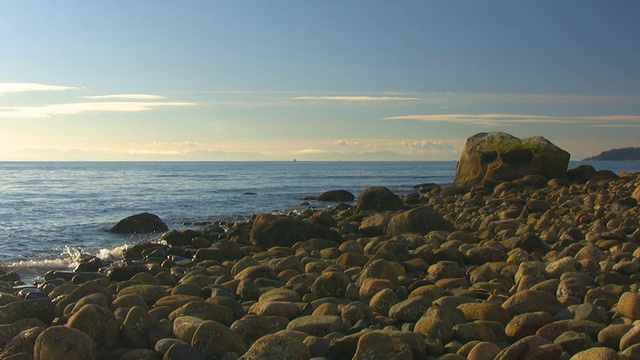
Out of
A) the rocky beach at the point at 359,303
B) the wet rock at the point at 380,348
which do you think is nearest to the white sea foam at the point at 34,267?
the rocky beach at the point at 359,303

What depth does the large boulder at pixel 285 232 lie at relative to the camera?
11.3 m

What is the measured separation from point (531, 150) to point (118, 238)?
1609 cm

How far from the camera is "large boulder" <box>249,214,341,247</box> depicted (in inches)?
445

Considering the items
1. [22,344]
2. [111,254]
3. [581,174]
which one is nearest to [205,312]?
[22,344]

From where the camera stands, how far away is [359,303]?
5625mm

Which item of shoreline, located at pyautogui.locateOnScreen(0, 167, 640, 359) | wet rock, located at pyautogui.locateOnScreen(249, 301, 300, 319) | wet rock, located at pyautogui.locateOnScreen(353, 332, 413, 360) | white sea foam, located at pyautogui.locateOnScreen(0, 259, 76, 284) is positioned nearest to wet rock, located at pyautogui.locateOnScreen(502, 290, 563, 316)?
shoreline, located at pyautogui.locateOnScreen(0, 167, 640, 359)

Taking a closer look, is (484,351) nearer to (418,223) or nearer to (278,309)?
(278,309)

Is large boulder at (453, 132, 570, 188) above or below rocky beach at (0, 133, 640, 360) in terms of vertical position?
above

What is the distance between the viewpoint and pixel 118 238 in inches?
588

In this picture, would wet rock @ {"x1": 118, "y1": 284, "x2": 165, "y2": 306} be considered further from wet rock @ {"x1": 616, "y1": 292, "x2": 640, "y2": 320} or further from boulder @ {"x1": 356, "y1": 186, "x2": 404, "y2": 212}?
boulder @ {"x1": 356, "y1": 186, "x2": 404, "y2": 212}

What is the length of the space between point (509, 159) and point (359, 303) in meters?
20.0

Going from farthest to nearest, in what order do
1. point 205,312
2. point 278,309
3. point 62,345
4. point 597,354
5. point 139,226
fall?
point 139,226
point 278,309
point 205,312
point 62,345
point 597,354

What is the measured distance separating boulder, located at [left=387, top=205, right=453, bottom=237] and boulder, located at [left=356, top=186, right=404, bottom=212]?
5484 millimetres

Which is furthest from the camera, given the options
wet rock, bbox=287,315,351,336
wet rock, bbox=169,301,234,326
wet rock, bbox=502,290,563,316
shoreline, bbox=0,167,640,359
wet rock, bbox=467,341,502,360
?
wet rock, bbox=169,301,234,326
